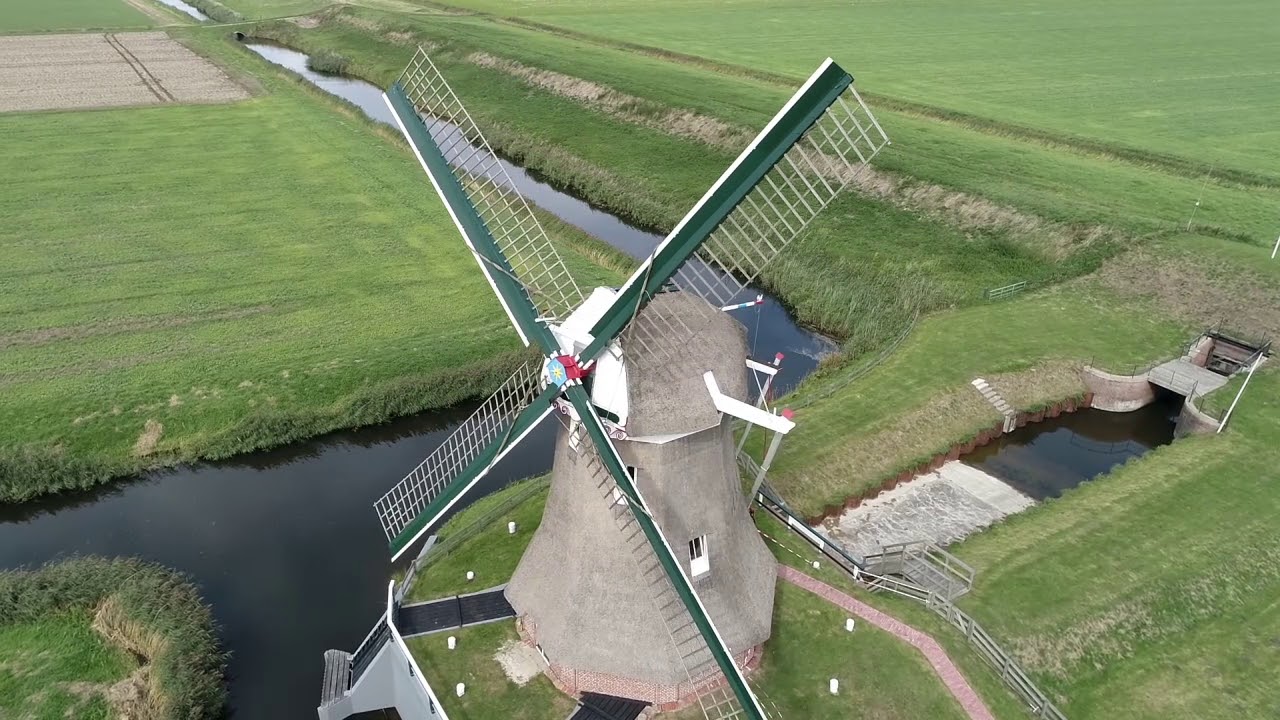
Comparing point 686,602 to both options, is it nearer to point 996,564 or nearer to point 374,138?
point 996,564

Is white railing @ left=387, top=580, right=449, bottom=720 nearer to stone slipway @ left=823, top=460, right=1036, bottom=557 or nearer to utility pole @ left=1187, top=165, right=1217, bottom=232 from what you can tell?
stone slipway @ left=823, top=460, right=1036, bottom=557

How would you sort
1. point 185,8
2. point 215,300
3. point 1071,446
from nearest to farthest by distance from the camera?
point 1071,446
point 215,300
point 185,8

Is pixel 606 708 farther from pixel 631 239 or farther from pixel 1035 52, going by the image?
pixel 1035 52

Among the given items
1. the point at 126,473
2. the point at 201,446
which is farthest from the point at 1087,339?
the point at 126,473

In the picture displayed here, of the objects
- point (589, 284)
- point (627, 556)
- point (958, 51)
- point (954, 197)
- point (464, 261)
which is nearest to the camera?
point (627, 556)

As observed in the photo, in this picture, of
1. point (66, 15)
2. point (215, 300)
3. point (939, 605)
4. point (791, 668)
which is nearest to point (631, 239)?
point (215, 300)

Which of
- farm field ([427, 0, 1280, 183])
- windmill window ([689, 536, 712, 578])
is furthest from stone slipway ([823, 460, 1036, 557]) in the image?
farm field ([427, 0, 1280, 183])
